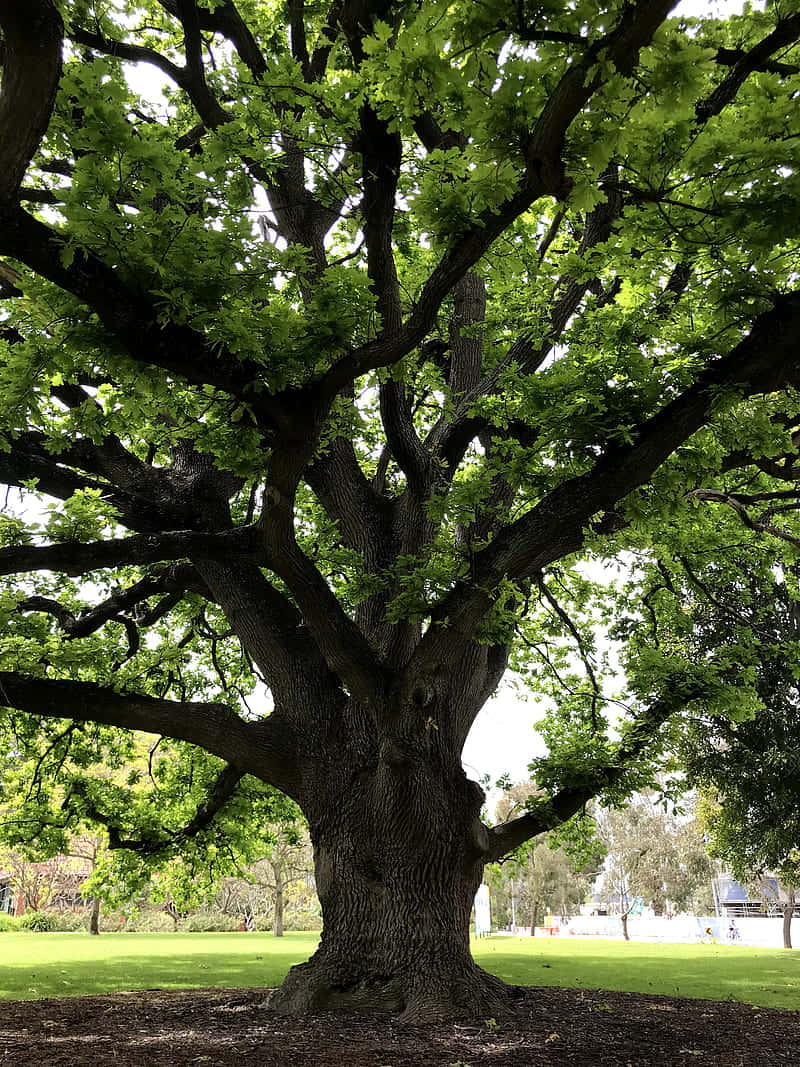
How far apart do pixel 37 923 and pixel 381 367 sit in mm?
34632

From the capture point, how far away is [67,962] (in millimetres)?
14398

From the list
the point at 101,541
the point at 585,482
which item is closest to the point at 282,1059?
the point at 101,541

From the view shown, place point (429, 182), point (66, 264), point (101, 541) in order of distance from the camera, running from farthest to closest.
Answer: point (101, 541) < point (429, 182) < point (66, 264)

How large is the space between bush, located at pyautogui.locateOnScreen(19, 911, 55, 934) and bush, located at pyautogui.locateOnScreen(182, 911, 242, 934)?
269 inches

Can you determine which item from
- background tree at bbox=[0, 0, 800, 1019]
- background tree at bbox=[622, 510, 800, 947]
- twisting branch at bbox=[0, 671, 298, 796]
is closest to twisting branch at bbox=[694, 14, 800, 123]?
background tree at bbox=[0, 0, 800, 1019]

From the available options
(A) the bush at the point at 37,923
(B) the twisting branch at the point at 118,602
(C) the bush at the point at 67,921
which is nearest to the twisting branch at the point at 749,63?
(B) the twisting branch at the point at 118,602

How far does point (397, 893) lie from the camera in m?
7.23

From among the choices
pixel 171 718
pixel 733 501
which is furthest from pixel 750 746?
pixel 171 718

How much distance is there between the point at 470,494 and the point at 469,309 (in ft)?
11.1

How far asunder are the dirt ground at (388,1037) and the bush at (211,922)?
106 feet

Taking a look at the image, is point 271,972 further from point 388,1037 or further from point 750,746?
point 750,746

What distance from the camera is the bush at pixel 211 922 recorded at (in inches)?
1462

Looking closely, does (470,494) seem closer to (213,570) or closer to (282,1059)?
(213,570)

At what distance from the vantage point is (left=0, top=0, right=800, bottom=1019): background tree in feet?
12.6
